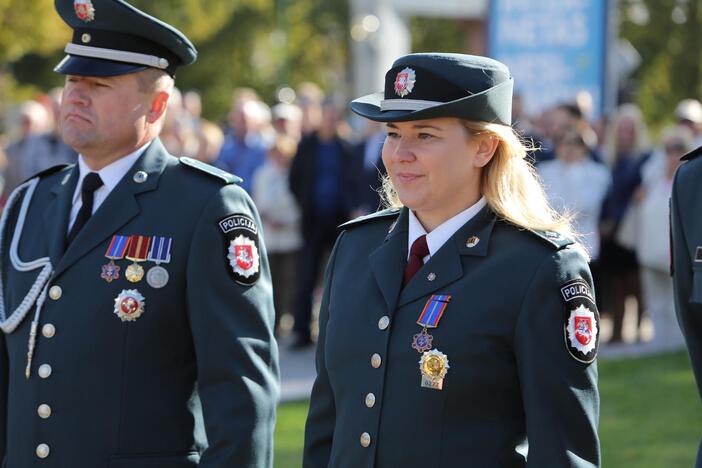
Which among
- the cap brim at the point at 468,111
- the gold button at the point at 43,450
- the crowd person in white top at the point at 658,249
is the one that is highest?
the cap brim at the point at 468,111

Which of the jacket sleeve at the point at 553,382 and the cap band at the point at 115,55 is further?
the cap band at the point at 115,55

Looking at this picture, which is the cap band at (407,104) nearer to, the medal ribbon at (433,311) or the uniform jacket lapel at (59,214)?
the medal ribbon at (433,311)

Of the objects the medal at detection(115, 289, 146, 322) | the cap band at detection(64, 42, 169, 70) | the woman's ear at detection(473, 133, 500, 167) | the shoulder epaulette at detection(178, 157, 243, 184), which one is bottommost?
the medal at detection(115, 289, 146, 322)

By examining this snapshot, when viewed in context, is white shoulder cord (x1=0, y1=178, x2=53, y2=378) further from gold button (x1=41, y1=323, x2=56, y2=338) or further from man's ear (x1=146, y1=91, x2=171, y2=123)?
man's ear (x1=146, y1=91, x2=171, y2=123)

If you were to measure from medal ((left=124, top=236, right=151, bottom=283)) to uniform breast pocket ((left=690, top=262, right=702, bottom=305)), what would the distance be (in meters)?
1.60

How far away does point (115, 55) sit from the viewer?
165 inches

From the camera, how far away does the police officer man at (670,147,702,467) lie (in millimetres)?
3693

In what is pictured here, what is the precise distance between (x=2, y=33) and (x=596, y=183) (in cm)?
939

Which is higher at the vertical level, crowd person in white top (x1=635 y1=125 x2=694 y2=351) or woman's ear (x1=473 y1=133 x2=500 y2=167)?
woman's ear (x1=473 y1=133 x2=500 y2=167)

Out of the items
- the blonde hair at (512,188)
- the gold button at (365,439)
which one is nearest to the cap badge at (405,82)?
the blonde hair at (512,188)

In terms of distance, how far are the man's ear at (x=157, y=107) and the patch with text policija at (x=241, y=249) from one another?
16.8 inches

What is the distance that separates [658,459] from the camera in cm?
776

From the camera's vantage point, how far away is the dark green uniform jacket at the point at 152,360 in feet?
12.9

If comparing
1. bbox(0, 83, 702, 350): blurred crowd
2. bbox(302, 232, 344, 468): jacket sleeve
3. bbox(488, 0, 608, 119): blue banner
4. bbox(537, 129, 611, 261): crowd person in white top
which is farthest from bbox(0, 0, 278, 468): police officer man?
bbox(488, 0, 608, 119): blue banner
